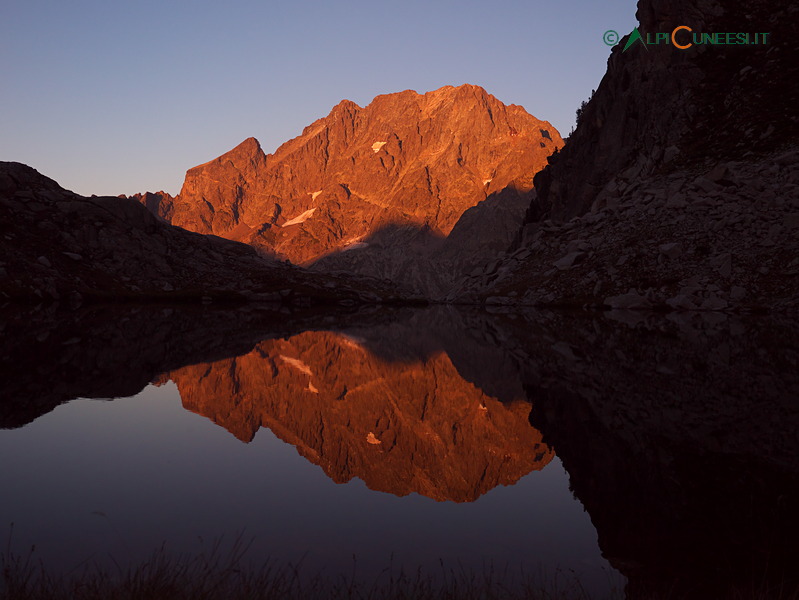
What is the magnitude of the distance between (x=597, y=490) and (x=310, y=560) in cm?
464

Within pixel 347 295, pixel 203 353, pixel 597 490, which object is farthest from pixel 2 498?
pixel 347 295

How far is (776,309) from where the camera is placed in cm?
4931

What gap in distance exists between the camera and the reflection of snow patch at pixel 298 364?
21797mm

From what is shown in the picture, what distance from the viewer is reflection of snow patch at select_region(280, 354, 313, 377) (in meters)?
21.8

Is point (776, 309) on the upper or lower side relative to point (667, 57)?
lower

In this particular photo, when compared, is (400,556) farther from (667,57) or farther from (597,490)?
(667,57)

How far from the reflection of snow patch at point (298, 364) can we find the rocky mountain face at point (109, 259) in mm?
48481

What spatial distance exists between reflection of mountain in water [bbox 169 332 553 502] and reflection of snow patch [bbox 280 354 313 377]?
0.04 m

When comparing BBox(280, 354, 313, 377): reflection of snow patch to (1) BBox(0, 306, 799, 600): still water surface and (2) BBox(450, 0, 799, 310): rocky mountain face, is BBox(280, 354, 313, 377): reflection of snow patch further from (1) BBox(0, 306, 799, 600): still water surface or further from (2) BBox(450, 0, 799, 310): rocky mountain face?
(2) BBox(450, 0, 799, 310): rocky mountain face

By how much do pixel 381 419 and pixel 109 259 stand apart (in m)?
76.3

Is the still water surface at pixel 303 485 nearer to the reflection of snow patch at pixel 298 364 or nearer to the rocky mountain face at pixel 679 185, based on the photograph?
the reflection of snow patch at pixel 298 364

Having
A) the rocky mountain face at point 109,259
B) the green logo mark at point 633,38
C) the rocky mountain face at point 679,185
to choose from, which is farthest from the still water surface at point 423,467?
the green logo mark at point 633,38

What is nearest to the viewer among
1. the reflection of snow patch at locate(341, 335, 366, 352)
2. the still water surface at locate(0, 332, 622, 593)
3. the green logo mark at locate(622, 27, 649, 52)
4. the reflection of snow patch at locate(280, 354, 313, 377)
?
the still water surface at locate(0, 332, 622, 593)

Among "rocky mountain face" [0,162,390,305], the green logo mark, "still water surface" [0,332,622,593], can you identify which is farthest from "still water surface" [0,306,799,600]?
the green logo mark
